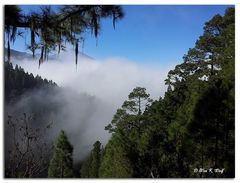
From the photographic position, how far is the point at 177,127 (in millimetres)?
12828

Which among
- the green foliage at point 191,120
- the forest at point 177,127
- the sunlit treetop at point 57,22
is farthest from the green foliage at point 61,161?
the sunlit treetop at point 57,22

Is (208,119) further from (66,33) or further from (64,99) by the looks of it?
(64,99)

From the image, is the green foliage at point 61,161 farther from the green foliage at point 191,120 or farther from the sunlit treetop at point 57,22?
the sunlit treetop at point 57,22

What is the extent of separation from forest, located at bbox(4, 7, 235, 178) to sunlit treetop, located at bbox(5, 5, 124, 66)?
0.75 feet

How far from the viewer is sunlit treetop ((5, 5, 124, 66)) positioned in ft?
18.1

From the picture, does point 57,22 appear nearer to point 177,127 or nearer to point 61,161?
point 177,127

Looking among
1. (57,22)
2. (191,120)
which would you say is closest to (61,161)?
(191,120)

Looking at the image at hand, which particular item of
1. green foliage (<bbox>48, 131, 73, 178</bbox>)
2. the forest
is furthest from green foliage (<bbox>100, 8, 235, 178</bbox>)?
green foliage (<bbox>48, 131, 73, 178</bbox>)

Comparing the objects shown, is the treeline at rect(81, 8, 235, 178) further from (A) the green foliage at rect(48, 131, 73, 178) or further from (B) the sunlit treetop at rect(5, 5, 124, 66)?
(A) the green foliage at rect(48, 131, 73, 178)

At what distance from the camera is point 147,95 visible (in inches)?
738

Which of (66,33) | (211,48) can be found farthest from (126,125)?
(66,33)

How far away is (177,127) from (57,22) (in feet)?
26.0

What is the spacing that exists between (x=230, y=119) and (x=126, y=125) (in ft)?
38.0

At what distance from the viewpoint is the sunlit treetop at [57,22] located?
5523mm
